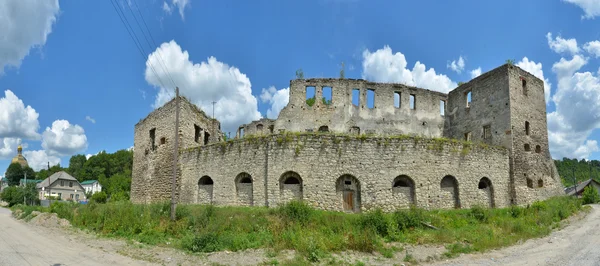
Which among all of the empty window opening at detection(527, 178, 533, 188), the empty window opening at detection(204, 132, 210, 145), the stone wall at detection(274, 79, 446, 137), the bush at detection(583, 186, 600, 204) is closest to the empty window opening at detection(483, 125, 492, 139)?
the empty window opening at detection(527, 178, 533, 188)

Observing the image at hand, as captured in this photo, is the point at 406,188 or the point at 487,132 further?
the point at 487,132

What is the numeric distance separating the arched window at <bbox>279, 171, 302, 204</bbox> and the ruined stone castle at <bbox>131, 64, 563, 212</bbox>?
0.20 ft

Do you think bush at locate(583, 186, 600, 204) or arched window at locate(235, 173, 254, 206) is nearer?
arched window at locate(235, 173, 254, 206)

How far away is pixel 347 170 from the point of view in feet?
69.3

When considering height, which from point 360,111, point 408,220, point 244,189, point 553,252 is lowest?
point 553,252

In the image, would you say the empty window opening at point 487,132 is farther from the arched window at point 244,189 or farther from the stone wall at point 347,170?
the arched window at point 244,189

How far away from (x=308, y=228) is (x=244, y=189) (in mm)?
7225

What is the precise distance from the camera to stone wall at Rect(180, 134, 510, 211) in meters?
21.0

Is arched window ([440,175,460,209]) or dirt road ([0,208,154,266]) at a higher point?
arched window ([440,175,460,209])

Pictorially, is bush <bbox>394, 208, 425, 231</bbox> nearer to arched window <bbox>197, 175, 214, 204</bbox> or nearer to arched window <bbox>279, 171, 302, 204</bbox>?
arched window <bbox>279, 171, 302, 204</bbox>

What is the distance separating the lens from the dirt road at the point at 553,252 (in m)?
12.9

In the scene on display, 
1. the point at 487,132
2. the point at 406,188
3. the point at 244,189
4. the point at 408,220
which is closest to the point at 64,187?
the point at 244,189

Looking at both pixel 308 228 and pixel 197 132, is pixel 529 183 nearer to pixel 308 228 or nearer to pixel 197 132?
pixel 308 228

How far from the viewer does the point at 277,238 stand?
14.6m
